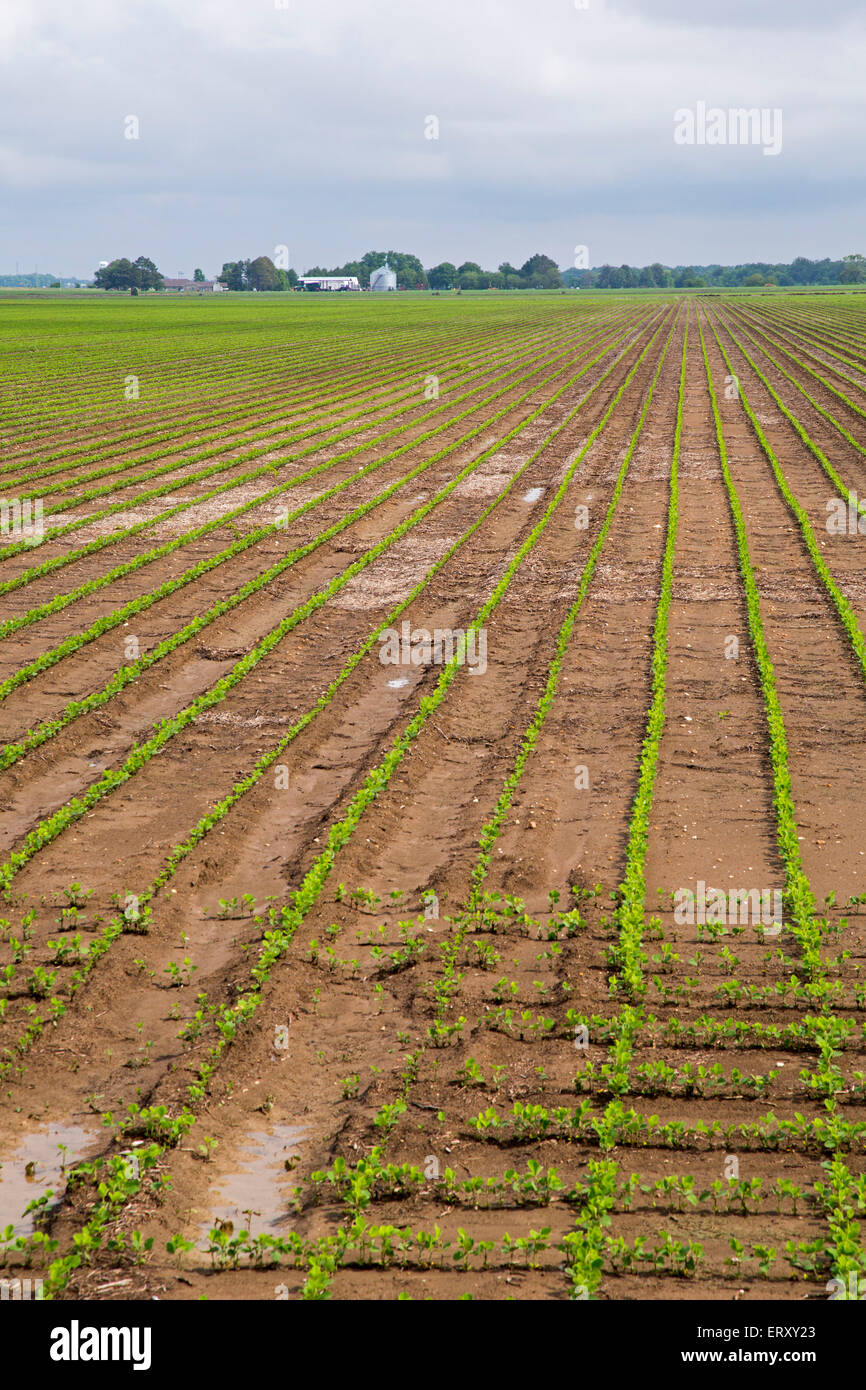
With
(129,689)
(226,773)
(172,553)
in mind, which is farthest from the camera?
(172,553)

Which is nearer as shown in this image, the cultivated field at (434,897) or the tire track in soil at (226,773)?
the cultivated field at (434,897)

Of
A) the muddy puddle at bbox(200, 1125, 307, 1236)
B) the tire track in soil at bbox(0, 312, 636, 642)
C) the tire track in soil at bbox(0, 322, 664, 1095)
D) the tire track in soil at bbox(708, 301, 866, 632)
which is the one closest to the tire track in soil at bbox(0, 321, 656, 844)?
the tire track in soil at bbox(0, 322, 664, 1095)

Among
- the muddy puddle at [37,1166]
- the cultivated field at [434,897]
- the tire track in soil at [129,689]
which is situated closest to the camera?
the cultivated field at [434,897]

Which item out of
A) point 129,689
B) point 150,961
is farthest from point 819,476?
point 150,961

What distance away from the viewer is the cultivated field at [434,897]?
19.0ft

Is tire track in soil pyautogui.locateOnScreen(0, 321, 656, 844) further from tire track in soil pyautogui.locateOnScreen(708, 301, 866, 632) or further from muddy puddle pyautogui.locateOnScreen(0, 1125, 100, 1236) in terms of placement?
tire track in soil pyautogui.locateOnScreen(708, 301, 866, 632)

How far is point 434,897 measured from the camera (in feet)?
28.3

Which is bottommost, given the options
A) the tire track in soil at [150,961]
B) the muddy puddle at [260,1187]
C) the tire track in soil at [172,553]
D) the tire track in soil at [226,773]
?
the muddy puddle at [260,1187]

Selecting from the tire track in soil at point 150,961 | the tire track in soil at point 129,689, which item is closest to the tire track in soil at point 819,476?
the tire track in soil at point 129,689

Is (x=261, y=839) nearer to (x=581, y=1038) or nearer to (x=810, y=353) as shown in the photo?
(x=581, y=1038)

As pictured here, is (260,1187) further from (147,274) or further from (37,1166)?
(147,274)

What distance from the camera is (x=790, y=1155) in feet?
20.2

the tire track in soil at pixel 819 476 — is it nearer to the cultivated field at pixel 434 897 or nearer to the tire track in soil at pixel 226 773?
the cultivated field at pixel 434 897

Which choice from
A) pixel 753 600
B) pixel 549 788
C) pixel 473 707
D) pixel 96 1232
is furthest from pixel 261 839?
pixel 753 600
